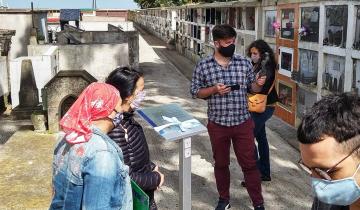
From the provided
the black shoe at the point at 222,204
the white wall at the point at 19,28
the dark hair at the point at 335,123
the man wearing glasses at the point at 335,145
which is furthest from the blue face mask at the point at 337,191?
the white wall at the point at 19,28

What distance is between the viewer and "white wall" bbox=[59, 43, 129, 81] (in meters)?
10.4

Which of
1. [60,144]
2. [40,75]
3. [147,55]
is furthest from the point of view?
[147,55]

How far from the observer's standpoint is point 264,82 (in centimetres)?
408

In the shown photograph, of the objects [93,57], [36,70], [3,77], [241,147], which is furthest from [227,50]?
[3,77]

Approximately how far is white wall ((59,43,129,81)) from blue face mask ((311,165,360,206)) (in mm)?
9187

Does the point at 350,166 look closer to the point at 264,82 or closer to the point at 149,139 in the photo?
the point at 264,82

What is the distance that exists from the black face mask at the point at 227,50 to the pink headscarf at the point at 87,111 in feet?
5.18

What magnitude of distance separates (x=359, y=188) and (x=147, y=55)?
17280 mm

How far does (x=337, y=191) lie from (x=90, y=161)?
104 cm

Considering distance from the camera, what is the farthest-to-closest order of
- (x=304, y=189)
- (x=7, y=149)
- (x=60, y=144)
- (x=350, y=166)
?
1. (x=7, y=149)
2. (x=304, y=189)
3. (x=60, y=144)
4. (x=350, y=166)

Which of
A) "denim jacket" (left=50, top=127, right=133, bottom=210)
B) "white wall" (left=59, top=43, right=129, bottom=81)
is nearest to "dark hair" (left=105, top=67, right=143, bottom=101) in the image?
"denim jacket" (left=50, top=127, right=133, bottom=210)

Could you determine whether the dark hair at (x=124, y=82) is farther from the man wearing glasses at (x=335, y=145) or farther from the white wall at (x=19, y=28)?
the white wall at (x=19, y=28)

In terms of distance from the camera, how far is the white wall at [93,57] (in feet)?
34.2

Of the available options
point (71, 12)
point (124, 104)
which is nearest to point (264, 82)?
point (124, 104)
